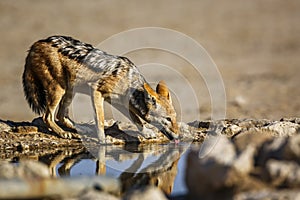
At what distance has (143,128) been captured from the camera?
11.7 meters

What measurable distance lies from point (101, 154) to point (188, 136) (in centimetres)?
183

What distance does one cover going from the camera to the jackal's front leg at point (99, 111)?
37.3 ft

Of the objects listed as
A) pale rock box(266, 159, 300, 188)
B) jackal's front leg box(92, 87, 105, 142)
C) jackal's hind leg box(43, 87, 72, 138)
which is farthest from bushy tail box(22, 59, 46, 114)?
pale rock box(266, 159, 300, 188)

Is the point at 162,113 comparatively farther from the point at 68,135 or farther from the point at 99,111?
the point at 68,135

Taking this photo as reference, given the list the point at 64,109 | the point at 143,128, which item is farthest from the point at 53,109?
the point at 143,128

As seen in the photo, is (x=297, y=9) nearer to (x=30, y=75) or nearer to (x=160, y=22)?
(x=160, y=22)

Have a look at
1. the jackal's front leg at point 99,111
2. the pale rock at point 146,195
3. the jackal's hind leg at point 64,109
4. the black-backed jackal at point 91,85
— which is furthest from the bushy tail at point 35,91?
the pale rock at point 146,195

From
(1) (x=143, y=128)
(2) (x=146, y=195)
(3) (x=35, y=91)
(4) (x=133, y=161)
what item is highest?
(3) (x=35, y=91)

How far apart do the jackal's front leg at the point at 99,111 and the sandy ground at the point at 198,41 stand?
A: 16.8ft

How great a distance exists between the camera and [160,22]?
32.2m

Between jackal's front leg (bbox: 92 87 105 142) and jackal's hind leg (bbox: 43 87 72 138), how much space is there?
525 millimetres

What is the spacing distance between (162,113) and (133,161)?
161 cm

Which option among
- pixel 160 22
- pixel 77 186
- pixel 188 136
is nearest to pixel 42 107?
pixel 188 136

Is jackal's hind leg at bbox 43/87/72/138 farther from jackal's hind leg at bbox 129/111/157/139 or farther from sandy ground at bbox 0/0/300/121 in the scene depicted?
sandy ground at bbox 0/0/300/121
